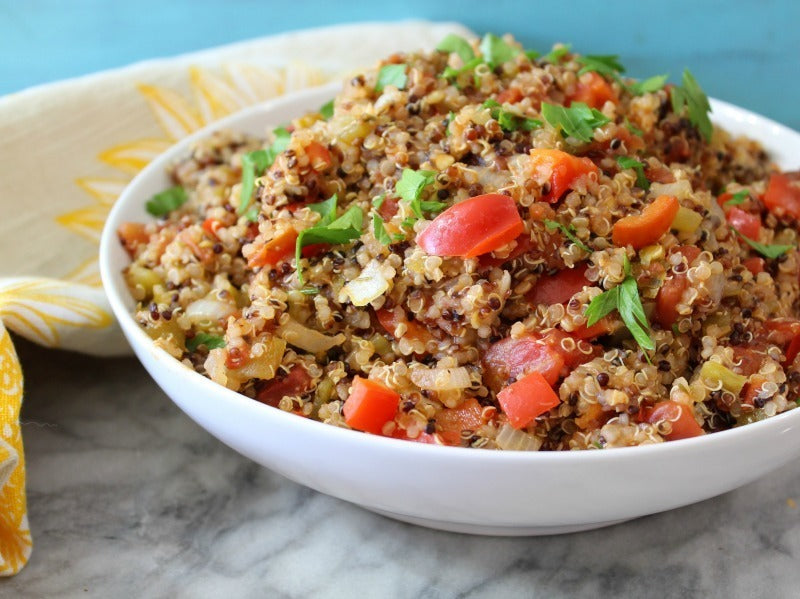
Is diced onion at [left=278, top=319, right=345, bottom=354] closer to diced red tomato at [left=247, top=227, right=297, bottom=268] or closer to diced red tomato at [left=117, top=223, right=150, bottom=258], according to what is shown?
diced red tomato at [left=247, top=227, right=297, bottom=268]

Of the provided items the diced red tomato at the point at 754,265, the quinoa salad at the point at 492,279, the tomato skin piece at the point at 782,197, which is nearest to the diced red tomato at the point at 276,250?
the quinoa salad at the point at 492,279

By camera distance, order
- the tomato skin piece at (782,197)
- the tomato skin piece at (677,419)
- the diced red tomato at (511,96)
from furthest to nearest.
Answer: the tomato skin piece at (782,197)
the diced red tomato at (511,96)
the tomato skin piece at (677,419)

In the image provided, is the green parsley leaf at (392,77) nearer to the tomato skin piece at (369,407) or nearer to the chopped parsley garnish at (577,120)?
the chopped parsley garnish at (577,120)

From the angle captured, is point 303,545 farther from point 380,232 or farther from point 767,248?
point 767,248

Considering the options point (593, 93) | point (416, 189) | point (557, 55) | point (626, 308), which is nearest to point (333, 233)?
point (416, 189)

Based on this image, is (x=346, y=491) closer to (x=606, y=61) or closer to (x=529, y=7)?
(x=606, y=61)

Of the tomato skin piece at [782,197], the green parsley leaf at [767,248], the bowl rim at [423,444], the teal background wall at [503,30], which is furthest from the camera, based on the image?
the teal background wall at [503,30]
